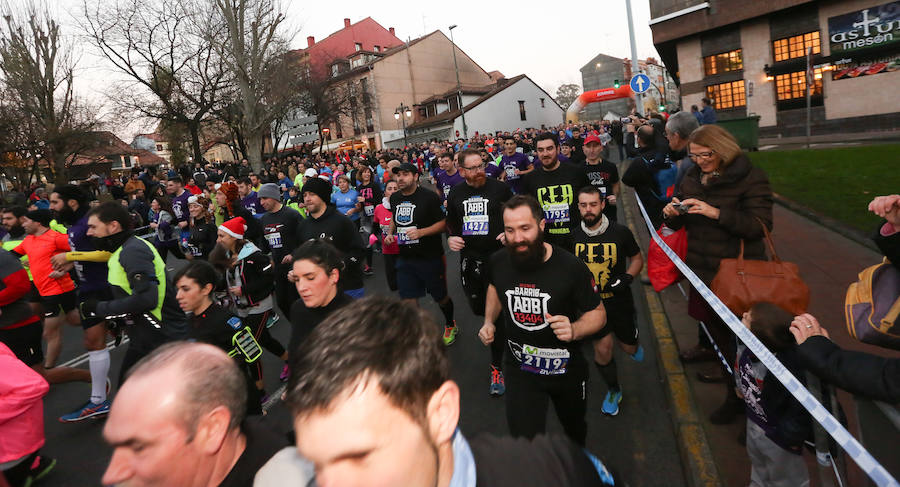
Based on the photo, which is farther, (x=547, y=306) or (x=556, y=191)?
(x=556, y=191)

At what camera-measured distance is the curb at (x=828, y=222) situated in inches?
281

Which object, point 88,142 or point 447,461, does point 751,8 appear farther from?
point 88,142

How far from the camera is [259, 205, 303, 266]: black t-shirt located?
18.1ft

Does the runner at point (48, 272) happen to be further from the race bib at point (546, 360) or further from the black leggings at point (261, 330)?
the race bib at point (546, 360)

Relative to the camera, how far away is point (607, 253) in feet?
13.3

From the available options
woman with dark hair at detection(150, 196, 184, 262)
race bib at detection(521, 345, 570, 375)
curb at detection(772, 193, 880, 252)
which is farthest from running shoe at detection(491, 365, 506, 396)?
woman with dark hair at detection(150, 196, 184, 262)

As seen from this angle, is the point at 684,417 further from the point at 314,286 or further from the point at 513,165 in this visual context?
the point at 513,165

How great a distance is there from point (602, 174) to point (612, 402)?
4157mm

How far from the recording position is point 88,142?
20.8 meters

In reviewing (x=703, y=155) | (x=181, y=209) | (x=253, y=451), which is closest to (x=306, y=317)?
(x=253, y=451)

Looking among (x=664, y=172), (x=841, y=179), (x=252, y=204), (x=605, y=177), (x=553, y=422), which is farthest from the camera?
(x=841, y=179)

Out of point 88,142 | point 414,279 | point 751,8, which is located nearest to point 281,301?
point 414,279

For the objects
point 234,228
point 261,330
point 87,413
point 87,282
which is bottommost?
point 87,413

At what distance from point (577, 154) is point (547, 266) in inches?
381
